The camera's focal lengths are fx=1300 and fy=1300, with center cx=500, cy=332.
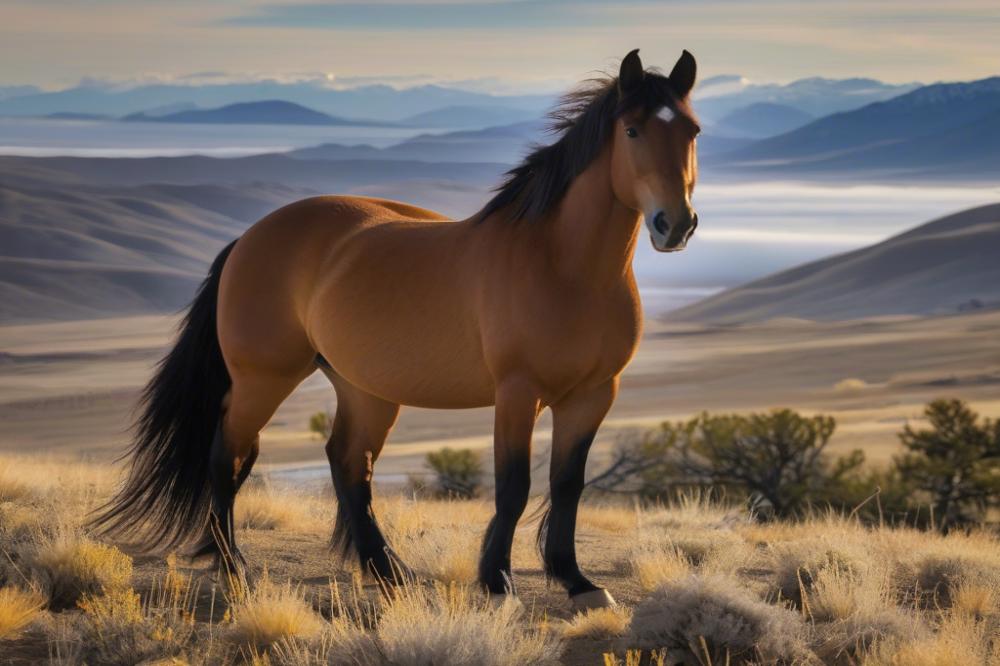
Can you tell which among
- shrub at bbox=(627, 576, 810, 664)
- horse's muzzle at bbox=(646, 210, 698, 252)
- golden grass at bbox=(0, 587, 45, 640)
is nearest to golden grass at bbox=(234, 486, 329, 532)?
golden grass at bbox=(0, 587, 45, 640)

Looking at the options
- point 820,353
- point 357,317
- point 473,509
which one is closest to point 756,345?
point 820,353

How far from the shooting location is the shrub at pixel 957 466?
69.9 ft

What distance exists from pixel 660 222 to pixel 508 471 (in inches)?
61.3

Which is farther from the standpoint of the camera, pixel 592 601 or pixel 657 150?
pixel 592 601

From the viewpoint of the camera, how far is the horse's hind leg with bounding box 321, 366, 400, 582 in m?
7.86

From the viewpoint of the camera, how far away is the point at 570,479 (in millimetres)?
6887

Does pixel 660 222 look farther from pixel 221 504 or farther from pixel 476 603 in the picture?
pixel 221 504

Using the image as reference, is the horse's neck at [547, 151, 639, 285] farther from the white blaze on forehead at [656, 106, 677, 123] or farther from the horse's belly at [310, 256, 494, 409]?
the horse's belly at [310, 256, 494, 409]

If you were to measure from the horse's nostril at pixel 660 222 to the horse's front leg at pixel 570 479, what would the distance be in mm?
1115

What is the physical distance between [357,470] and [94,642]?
2.21m

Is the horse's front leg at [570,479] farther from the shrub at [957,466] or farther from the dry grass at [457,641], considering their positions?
the shrub at [957,466]

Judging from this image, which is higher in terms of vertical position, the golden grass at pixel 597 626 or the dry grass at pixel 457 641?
the dry grass at pixel 457 641

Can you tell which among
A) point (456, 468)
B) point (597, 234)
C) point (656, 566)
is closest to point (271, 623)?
point (597, 234)

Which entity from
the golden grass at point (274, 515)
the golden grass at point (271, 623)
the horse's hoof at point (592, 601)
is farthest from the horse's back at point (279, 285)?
the golden grass at point (274, 515)
